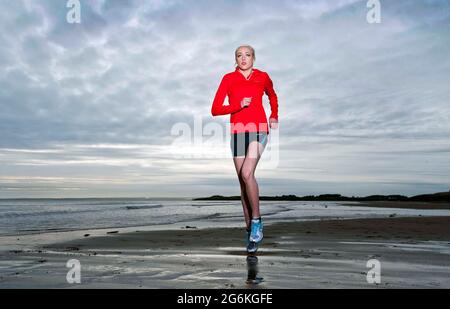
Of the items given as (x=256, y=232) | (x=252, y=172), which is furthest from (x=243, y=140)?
(x=256, y=232)

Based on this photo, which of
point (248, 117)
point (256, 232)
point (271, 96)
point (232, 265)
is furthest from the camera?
point (271, 96)

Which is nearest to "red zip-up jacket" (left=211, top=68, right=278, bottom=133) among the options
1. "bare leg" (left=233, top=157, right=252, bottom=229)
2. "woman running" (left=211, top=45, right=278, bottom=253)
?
"woman running" (left=211, top=45, right=278, bottom=253)

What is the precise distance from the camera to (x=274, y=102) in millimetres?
6266

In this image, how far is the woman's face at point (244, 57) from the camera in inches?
237

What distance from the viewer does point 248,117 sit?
5.96 metres

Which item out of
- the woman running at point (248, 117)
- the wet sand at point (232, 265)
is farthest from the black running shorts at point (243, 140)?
the wet sand at point (232, 265)

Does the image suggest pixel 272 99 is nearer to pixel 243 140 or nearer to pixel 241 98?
pixel 241 98

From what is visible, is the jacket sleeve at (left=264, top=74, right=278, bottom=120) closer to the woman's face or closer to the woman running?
the woman running

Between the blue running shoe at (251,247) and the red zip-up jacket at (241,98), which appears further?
the blue running shoe at (251,247)

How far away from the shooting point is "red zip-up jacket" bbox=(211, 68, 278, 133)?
596 centimetres

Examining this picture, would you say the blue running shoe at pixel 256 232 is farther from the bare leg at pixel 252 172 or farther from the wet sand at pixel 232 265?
the wet sand at pixel 232 265

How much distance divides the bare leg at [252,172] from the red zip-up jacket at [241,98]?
0.25m

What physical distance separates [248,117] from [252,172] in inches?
28.7
